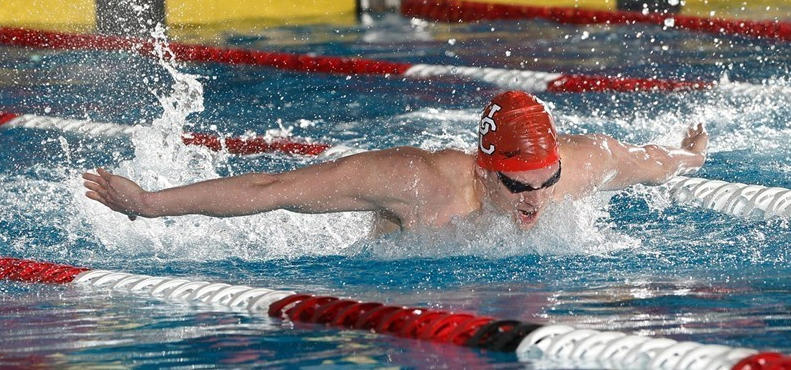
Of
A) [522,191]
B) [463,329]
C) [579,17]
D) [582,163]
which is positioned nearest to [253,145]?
[582,163]

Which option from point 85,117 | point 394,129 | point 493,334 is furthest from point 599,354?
point 85,117

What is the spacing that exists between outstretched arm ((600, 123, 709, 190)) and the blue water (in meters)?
0.16

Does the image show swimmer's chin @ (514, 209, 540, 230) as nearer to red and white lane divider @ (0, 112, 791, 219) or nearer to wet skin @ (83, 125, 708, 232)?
wet skin @ (83, 125, 708, 232)

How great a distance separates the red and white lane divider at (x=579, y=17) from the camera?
9109 millimetres

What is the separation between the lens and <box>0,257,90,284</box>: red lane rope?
399cm

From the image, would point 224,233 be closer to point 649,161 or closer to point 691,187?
point 649,161

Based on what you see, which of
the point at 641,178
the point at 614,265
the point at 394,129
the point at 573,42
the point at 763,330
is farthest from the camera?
the point at 573,42

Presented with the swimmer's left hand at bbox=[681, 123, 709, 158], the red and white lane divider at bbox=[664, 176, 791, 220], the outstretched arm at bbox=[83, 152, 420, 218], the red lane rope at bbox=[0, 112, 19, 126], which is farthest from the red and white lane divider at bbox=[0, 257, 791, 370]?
the red lane rope at bbox=[0, 112, 19, 126]

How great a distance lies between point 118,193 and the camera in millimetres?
3688

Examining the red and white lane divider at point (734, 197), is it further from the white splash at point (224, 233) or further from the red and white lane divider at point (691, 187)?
the white splash at point (224, 233)

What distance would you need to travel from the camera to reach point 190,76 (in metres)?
7.82

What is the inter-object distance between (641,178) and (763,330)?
4.66 feet

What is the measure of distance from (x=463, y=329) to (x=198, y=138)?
134 inches

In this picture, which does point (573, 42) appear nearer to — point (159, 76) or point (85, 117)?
point (159, 76)
